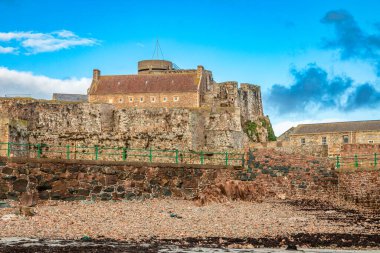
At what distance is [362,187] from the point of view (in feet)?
75.9

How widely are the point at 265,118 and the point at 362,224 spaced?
193ft

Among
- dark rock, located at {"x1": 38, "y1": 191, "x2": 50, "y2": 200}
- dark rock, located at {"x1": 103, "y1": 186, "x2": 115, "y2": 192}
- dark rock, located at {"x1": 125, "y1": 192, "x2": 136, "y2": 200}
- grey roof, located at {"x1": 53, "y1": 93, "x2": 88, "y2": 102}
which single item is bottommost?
dark rock, located at {"x1": 125, "y1": 192, "x2": 136, "y2": 200}

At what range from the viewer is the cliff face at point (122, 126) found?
35.8 m

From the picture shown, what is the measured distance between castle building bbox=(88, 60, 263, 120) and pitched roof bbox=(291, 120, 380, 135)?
8827 mm

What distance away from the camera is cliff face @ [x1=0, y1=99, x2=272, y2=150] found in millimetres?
35812

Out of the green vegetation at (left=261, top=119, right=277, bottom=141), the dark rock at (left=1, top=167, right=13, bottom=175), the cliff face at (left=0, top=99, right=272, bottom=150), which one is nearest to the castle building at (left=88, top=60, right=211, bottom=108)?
the green vegetation at (left=261, top=119, right=277, bottom=141)

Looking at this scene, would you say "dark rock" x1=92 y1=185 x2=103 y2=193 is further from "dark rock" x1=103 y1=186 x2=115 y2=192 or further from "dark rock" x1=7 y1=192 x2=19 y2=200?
"dark rock" x1=7 y1=192 x2=19 y2=200

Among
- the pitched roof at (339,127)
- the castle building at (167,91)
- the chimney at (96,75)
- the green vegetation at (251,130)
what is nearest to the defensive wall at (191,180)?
the castle building at (167,91)

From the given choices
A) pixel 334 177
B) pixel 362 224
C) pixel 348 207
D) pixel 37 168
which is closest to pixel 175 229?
pixel 362 224

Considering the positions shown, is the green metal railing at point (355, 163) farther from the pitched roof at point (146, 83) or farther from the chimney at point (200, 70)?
the chimney at point (200, 70)

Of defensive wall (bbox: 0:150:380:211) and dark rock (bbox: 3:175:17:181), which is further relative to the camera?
defensive wall (bbox: 0:150:380:211)

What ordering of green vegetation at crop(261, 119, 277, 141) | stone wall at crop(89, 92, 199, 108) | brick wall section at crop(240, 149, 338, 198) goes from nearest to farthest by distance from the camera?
brick wall section at crop(240, 149, 338, 198) → stone wall at crop(89, 92, 199, 108) → green vegetation at crop(261, 119, 277, 141)

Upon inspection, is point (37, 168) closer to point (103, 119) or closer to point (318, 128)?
point (103, 119)

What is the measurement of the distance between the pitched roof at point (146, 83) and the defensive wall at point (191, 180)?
1517 inches
